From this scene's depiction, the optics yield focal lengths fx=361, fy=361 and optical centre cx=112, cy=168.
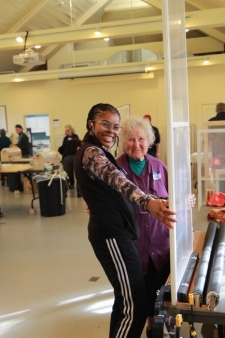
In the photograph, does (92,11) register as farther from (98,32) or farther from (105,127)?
(105,127)

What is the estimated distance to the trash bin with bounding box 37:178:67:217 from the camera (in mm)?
6012

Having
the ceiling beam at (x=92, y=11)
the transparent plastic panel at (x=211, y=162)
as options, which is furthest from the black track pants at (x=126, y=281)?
the ceiling beam at (x=92, y=11)

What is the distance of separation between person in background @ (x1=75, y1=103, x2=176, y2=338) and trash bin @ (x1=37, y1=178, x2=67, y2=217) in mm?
4338

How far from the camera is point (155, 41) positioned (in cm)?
1052

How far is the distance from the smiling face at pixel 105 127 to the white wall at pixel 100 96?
8.18m

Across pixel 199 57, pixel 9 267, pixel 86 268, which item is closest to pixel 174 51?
pixel 86 268

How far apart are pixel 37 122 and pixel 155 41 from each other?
14.5 ft

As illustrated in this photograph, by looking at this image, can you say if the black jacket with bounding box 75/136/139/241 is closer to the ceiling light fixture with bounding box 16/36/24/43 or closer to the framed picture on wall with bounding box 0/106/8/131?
the ceiling light fixture with bounding box 16/36/24/43

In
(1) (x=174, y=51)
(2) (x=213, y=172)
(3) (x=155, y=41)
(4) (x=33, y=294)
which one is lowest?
(4) (x=33, y=294)

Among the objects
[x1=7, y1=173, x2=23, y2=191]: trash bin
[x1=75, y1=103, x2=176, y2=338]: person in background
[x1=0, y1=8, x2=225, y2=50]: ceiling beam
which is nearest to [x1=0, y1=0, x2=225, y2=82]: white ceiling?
[x1=0, y1=8, x2=225, y2=50]: ceiling beam

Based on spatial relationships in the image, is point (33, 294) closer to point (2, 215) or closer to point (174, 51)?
point (174, 51)

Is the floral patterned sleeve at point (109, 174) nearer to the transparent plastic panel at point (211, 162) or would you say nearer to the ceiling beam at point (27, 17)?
the transparent plastic panel at point (211, 162)

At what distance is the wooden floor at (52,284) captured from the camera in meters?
2.68

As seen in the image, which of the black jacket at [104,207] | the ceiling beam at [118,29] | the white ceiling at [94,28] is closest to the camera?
the black jacket at [104,207]
